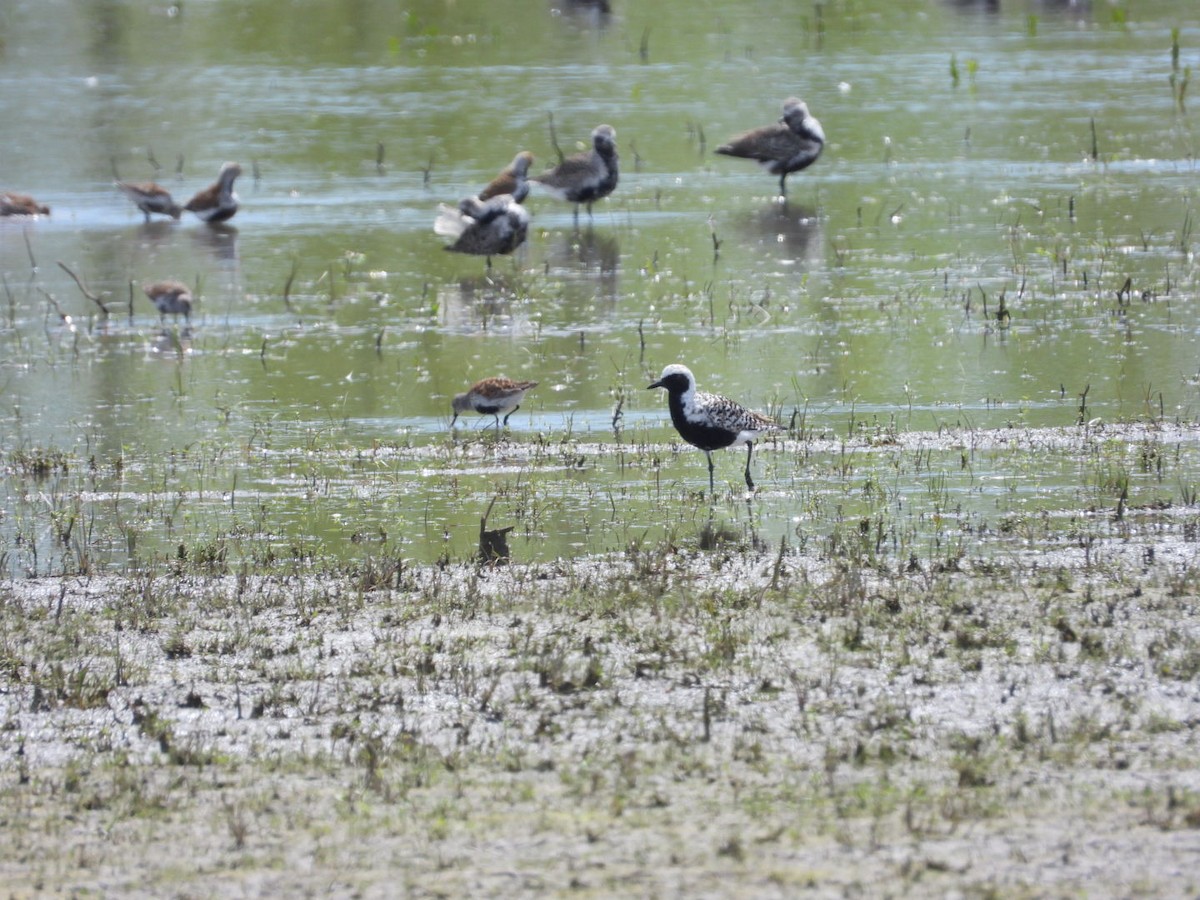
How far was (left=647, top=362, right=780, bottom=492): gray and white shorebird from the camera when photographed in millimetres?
11297

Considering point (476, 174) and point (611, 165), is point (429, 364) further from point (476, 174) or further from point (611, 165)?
point (476, 174)

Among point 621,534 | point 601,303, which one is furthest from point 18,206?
point 621,534

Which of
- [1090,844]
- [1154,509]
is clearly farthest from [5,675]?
[1154,509]

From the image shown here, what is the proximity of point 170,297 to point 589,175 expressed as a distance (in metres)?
6.72

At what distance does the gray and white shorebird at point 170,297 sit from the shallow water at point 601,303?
182 millimetres

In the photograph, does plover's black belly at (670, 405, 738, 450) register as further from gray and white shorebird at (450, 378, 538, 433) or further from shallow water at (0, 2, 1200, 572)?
gray and white shorebird at (450, 378, 538, 433)

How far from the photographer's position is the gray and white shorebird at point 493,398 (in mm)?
13070

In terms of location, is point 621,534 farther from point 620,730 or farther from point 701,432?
point 620,730

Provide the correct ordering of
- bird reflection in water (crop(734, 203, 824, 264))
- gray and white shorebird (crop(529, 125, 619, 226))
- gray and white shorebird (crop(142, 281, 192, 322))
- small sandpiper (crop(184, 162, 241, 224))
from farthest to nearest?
small sandpiper (crop(184, 162, 241, 224))
gray and white shorebird (crop(529, 125, 619, 226))
bird reflection in water (crop(734, 203, 824, 264))
gray and white shorebird (crop(142, 281, 192, 322))

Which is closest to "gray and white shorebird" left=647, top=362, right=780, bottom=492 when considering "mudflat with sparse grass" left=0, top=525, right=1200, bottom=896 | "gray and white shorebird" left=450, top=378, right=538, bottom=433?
"gray and white shorebird" left=450, top=378, right=538, bottom=433

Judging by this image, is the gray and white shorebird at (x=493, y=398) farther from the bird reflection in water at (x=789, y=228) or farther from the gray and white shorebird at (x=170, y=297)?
the bird reflection in water at (x=789, y=228)

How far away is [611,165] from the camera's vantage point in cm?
2256

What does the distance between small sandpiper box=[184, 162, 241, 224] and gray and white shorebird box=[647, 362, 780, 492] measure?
491 inches

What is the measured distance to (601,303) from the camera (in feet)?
58.0
